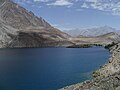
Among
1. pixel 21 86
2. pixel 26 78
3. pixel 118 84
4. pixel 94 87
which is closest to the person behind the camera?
pixel 118 84

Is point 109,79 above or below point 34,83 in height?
above

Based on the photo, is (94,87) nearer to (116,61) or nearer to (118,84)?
(118,84)

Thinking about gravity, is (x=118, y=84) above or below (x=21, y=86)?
above

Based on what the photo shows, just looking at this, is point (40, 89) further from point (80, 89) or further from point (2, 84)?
point (80, 89)

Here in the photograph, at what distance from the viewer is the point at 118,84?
43000 mm

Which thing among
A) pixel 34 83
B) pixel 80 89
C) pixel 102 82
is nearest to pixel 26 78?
pixel 34 83

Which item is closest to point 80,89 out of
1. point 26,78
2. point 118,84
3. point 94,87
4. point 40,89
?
point 94,87

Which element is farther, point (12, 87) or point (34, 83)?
point (34, 83)

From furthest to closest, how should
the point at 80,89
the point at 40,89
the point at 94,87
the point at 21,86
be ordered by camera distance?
1. the point at 21,86
2. the point at 40,89
3. the point at 80,89
4. the point at 94,87

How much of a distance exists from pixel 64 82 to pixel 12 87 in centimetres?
1767

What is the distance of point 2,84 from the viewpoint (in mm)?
96438

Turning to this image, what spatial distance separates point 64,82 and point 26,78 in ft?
61.9

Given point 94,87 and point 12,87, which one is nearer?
point 94,87

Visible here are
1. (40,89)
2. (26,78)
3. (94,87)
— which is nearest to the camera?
(94,87)
